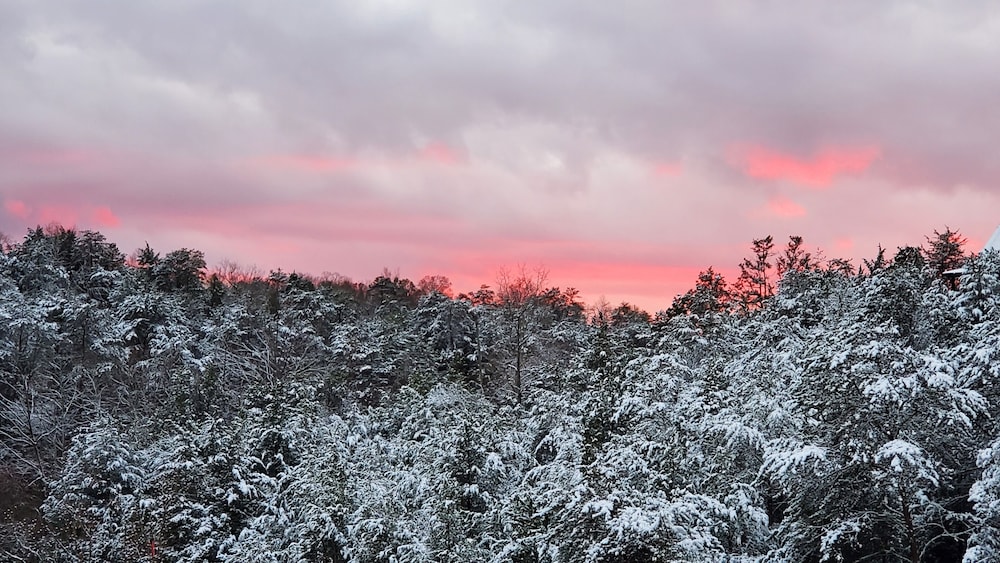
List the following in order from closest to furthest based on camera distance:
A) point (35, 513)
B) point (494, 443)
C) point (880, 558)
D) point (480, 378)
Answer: point (880, 558)
point (494, 443)
point (35, 513)
point (480, 378)

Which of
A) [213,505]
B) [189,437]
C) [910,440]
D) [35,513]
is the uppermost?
[910,440]

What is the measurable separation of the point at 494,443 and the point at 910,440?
428 inches

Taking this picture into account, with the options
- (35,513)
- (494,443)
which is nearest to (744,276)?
(494,443)

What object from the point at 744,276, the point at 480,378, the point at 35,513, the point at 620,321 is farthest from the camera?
the point at 620,321

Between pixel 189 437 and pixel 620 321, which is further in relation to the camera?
pixel 620 321

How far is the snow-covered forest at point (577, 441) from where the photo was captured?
1093 centimetres

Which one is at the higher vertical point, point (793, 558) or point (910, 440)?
point (910, 440)

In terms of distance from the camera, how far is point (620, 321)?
4978 centimetres

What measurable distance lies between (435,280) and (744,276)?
147ft

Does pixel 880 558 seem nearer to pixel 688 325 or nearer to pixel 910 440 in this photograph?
pixel 910 440

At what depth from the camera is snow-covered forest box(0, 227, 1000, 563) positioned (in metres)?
10.9

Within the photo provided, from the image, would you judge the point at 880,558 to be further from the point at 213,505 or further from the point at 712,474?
the point at 213,505

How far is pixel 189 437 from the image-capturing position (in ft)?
69.8

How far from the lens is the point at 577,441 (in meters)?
15.9
